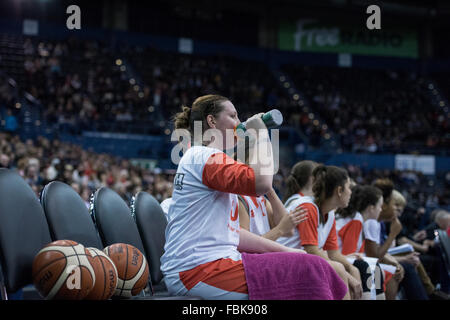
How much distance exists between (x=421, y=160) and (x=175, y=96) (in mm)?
8905

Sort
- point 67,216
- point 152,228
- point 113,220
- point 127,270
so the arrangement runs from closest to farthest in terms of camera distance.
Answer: point 127,270 → point 67,216 → point 113,220 → point 152,228

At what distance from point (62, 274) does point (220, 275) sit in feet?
2.10

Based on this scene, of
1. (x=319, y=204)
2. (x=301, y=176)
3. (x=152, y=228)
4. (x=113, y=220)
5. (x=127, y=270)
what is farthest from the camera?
(x=301, y=176)

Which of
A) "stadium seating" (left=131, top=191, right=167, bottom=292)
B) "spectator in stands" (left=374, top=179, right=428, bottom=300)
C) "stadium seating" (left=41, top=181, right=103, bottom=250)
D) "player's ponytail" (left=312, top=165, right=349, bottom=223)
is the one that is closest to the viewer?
"stadium seating" (left=41, top=181, right=103, bottom=250)

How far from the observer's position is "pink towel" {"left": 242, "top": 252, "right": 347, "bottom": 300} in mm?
2098

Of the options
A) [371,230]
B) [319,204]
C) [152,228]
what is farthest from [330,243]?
[152,228]

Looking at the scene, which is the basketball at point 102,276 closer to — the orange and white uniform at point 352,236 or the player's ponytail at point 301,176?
the player's ponytail at point 301,176

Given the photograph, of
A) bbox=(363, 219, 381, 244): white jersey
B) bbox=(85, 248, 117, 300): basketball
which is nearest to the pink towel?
bbox=(85, 248, 117, 300): basketball

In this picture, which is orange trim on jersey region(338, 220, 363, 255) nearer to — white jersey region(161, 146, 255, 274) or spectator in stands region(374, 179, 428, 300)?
spectator in stands region(374, 179, 428, 300)

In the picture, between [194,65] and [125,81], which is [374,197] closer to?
[125,81]

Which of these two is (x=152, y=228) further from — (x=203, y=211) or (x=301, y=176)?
(x=301, y=176)

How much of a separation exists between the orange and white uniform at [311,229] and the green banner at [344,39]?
20.5 metres

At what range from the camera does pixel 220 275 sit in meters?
2.14

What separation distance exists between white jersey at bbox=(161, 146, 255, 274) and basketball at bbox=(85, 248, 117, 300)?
0.25 meters
